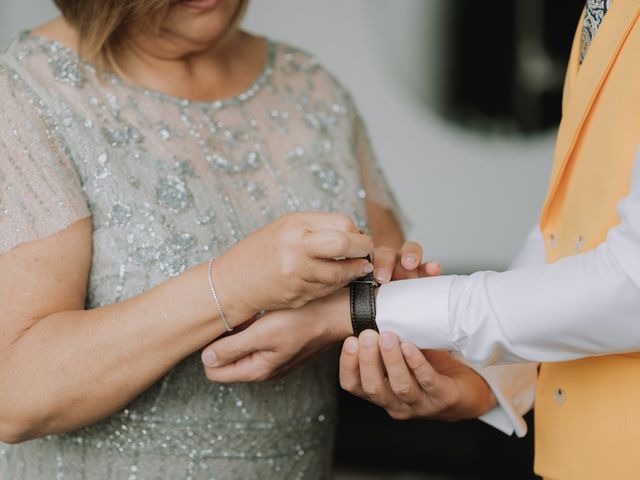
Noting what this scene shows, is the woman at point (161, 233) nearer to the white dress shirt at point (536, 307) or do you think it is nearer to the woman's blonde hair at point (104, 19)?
the woman's blonde hair at point (104, 19)

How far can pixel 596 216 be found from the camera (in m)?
1.46

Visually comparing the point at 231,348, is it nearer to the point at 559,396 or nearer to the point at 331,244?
the point at 331,244

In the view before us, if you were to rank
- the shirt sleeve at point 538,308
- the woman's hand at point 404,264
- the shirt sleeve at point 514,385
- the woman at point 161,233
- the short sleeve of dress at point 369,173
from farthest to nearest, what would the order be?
1. the short sleeve of dress at point 369,173
2. the shirt sleeve at point 514,385
3. the woman's hand at point 404,264
4. the woman at point 161,233
5. the shirt sleeve at point 538,308

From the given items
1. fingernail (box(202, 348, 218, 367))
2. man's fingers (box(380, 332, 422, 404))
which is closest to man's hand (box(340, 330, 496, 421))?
man's fingers (box(380, 332, 422, 404))

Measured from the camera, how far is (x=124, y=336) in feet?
5.11

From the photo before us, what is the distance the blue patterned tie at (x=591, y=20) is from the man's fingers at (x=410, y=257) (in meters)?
0.41

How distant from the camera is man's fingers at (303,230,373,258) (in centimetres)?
140

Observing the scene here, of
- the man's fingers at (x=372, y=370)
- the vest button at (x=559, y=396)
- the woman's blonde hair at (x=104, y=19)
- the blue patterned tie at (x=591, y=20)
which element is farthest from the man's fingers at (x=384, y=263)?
the woman's blonde hair at (x=104, y=19)

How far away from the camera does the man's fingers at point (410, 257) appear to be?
167 cm

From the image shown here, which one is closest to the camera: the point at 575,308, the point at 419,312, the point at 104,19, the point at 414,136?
the point at 575,308

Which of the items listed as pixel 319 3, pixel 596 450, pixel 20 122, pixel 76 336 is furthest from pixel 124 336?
pixel 319 3

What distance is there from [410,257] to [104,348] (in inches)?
20.6

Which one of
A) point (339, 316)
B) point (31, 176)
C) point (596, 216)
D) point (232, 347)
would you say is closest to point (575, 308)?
point (596, 216)

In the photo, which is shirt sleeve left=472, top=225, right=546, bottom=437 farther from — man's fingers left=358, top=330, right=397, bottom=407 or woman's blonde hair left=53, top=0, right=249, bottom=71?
woman's blonde hair left=53, top=0, right=249, bottom=71
